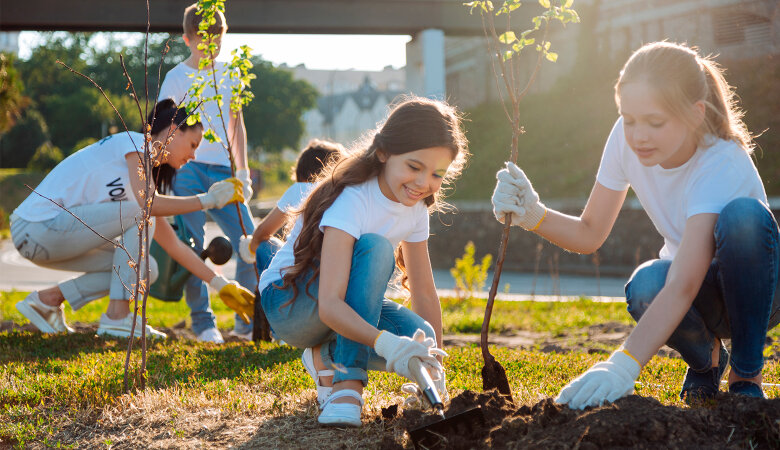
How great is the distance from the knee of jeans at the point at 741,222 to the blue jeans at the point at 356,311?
1.06m

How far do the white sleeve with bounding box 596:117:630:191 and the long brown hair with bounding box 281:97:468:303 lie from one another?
0.52 m

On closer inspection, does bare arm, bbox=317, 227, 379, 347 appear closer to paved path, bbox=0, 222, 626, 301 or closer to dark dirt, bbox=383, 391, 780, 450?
dark dirt, bbox=383, 391, 780, 450

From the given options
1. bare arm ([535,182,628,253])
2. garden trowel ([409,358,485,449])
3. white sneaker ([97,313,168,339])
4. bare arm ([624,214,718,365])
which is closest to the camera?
garden trowel ([409,358,485,449])

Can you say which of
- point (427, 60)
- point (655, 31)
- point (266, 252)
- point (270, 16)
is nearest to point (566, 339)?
point (266, 252)

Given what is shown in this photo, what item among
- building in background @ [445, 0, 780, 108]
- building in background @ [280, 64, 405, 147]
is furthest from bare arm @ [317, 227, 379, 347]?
building in background @ [280, 64, 405, 147]

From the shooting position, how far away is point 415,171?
2561mm

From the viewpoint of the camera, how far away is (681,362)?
3602 millimetres

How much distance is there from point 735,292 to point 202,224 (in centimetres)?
355

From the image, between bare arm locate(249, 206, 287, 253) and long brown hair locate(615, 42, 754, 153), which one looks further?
bare arm locate(249, 206, 287, 253)

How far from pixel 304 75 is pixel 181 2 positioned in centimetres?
5213

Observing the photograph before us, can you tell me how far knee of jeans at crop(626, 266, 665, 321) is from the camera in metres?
2.53

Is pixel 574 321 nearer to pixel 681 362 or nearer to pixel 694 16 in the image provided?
pixel 681 362

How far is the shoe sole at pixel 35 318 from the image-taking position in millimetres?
4406

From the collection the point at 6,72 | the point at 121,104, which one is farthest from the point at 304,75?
the point at 6,72
